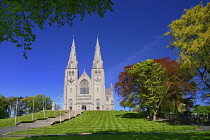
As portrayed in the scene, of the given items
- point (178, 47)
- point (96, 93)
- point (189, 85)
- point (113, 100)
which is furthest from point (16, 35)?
point (113, 100)

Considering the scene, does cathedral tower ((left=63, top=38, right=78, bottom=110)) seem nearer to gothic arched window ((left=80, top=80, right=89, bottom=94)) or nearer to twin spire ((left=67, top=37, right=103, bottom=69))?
twin spire ((left=67, top=37, right=103, bottom=69))

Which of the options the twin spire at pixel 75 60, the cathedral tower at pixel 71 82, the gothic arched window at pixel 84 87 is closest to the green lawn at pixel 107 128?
the cathedral tower at pixel 71 82

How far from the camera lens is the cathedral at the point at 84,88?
84.8 meters

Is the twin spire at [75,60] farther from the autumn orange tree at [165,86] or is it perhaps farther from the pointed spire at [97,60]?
the autumn orange tree at [165,86]

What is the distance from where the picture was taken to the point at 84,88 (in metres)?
87.7

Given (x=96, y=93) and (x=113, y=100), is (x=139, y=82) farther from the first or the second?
(x=113, y=100)

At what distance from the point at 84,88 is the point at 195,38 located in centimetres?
7040

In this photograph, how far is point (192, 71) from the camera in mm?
21422

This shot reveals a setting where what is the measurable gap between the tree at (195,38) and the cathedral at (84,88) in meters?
65.7

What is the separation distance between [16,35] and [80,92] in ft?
256

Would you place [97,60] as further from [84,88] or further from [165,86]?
[165,86]

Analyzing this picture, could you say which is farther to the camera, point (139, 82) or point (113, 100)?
point (113, 100)

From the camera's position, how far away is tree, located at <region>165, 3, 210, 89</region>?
60.7ft

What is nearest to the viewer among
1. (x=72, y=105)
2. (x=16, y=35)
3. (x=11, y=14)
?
(x=11, y=14)
